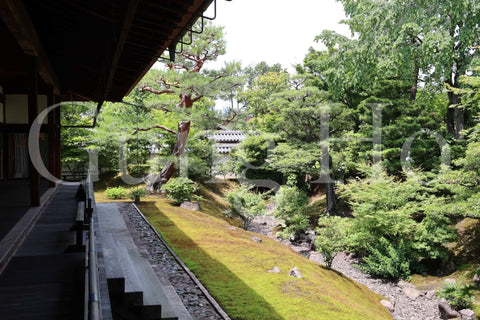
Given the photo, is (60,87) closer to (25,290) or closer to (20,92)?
(20,92)

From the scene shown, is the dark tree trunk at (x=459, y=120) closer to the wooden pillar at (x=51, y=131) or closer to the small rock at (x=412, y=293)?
the small rock at (x=412, y=293)

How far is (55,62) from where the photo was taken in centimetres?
762

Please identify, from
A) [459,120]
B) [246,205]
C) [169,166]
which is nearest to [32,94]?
[246,205]

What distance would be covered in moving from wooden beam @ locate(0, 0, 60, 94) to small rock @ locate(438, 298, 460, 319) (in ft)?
34.6

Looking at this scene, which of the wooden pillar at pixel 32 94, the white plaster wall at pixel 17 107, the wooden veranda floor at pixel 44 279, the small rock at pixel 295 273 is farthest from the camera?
the white plaster wall at pixel 17 107

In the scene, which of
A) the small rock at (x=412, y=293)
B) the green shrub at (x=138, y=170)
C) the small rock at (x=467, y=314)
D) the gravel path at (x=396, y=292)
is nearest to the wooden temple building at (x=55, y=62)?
the gravel path at (x=396, y=292)

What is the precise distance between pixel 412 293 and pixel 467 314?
1871mm

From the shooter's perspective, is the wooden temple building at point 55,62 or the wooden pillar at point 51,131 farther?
the wooden pillar at point 51,131

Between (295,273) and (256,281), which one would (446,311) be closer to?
(295,273)

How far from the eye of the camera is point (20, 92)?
11.1 m

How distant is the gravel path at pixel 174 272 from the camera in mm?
5926

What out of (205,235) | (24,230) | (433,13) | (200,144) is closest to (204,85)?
(200,144)

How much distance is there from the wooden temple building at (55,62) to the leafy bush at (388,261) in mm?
9605

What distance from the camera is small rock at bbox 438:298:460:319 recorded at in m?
8.77
